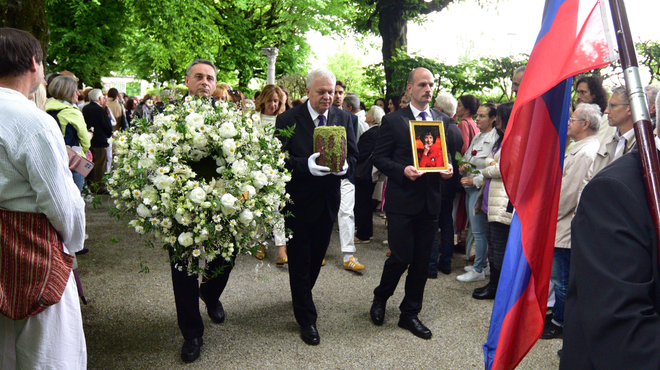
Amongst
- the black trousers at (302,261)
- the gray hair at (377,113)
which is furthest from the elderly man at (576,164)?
the gray hair at (377,113)

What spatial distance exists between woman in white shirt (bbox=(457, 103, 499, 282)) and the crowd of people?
0.05 feet

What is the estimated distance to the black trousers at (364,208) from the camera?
8.19 meters

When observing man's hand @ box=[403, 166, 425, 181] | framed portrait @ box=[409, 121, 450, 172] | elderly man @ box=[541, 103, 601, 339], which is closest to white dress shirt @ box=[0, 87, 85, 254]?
man's hand @ box=[403, 166, 425, 181]

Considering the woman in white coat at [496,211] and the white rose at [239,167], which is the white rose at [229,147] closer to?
the white rose at [239,167]

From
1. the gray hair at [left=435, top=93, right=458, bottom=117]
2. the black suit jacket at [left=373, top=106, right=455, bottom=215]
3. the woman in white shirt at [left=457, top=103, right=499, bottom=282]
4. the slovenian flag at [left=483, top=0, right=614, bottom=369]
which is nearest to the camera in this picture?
the slovenian flag at [left=483, top=0, right=614, bottom=369]

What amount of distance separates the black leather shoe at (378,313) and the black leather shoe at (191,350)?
1679 millimetres

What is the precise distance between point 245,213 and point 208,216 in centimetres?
26

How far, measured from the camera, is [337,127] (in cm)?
418

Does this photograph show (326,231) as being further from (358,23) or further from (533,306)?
(358,23)

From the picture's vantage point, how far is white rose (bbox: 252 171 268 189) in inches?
140

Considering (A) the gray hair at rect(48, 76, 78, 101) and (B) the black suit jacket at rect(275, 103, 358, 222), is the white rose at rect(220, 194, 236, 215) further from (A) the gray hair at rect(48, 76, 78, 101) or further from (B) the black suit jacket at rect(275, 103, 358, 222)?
(A) the gray hair at rect(48, 76, 78, 101)

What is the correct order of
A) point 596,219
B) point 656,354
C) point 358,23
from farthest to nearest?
point 358,23 < point 596,219 < point 656,354

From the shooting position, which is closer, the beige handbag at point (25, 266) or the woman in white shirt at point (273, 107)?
the beige handbag at point (25, 266)

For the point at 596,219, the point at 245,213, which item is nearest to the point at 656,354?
the point at 596,219
